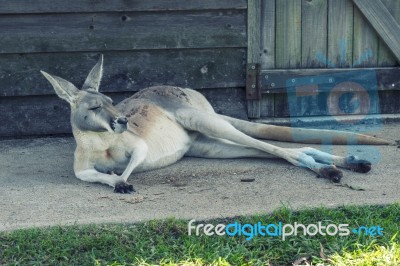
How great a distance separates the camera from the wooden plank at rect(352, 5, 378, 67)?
320 inches

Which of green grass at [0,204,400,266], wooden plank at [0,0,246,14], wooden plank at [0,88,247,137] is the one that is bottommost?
green grass at [0,204,400,266]

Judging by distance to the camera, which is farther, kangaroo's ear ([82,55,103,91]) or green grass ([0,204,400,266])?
kangaroo's ear ([82,55,103,91])

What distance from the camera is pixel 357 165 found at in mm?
6293

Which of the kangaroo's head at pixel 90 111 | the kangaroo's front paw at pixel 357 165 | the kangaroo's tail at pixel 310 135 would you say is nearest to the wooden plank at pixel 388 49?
the kangaroo's tail at pixel 310 135

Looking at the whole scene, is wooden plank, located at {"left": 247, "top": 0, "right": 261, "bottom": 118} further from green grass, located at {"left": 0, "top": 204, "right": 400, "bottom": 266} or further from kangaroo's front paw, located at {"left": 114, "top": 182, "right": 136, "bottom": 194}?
green grass, located at {"left": 0, "top": 204, "right": 400, "bottom": 266}

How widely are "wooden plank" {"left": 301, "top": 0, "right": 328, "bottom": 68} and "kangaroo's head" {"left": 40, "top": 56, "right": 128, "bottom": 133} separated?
2.58 m

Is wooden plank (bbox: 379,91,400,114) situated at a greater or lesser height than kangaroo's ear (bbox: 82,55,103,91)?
lesser

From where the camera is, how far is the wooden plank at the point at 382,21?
316 inches

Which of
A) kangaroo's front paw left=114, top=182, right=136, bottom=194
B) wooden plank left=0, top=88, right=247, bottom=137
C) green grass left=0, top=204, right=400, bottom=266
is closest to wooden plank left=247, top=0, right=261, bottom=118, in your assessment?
wooden plank left=0, top=88, right=247, bottom=137

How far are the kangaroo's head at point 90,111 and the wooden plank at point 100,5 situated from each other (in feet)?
4.98

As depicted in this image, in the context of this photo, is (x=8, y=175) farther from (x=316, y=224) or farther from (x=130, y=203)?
(x=316, y=224)

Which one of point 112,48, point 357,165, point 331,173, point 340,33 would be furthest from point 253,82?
point 331,173

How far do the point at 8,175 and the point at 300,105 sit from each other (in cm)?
305

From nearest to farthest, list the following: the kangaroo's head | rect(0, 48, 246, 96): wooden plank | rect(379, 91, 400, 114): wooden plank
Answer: the kangaroo's head → rect(0, 48, 246, 96): wooden plank → rect(379, 91, 400, 114): wooden plank
